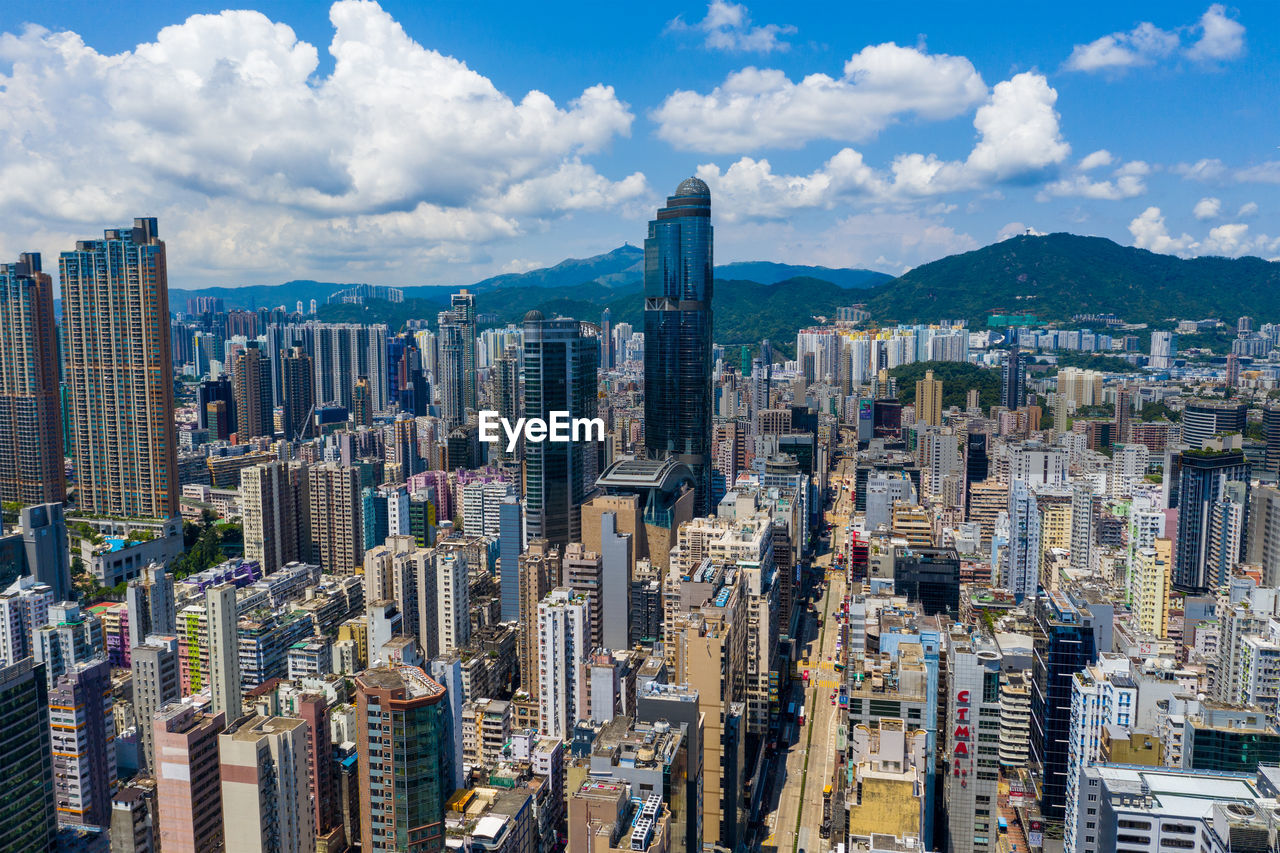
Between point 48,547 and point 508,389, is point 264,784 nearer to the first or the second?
point 48,547

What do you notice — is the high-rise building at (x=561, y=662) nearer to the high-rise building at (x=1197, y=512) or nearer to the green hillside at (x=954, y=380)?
the high-rise building at (x=1197, y=512)

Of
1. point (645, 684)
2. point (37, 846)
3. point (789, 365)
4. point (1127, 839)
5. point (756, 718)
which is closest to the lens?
point (1127, 839)

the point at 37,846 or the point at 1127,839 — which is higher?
the point at 1127,839

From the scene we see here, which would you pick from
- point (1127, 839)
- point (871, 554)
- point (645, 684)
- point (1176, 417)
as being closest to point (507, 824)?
point (645, 684)

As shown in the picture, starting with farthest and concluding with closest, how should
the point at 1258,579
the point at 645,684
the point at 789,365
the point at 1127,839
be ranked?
the point at 789,365 < the point at 1258,579 < the point at 645,684 < the point at 1127,839

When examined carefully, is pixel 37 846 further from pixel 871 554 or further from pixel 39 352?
pixel 39 352

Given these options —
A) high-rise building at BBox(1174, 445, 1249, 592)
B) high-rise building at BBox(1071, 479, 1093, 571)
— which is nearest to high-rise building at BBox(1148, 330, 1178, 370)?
high-rise building at BBox(1174, 445, 1249, 592)

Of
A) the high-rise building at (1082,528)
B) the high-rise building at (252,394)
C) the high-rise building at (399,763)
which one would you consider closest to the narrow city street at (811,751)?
the high-rise building at (399,763)
